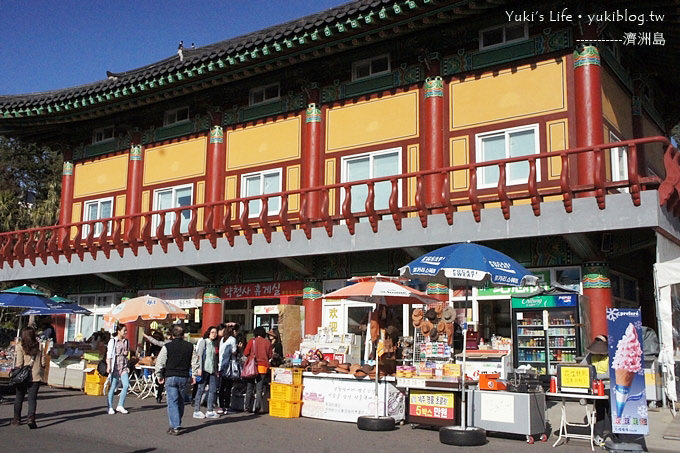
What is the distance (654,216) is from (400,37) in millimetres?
8024

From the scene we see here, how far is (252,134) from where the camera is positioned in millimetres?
20625

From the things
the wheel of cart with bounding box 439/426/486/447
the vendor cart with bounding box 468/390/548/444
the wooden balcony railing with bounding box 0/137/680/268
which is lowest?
the wheel of cart with bounding box 439/426/486/447

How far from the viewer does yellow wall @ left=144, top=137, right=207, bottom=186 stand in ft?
71.2

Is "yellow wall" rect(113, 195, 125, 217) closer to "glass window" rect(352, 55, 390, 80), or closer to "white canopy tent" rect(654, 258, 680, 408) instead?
"glass window" rect(352, 55, 390, 80)

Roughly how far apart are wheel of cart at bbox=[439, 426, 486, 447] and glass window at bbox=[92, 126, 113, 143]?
→ 1804 cm

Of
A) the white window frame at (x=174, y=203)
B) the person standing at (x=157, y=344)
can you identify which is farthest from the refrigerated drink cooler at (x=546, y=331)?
the white window frame at (x=174, y=203)

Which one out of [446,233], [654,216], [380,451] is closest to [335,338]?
[446,233]

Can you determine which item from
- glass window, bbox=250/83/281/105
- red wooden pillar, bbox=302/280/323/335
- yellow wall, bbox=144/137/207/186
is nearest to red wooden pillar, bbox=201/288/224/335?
red wooden pillar, bbox=302/280/323/335

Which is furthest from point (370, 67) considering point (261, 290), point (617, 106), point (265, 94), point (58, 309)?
point (58, 309)

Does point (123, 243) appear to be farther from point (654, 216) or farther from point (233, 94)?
point (654, 216)

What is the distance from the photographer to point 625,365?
9.45 m

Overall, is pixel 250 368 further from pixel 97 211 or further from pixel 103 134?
pixel 103 134

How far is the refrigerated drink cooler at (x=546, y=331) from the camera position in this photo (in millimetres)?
15195

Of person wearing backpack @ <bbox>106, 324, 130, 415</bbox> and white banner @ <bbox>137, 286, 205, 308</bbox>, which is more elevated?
white banner @ <bbox>137, 286, 205, 308</bbox>
